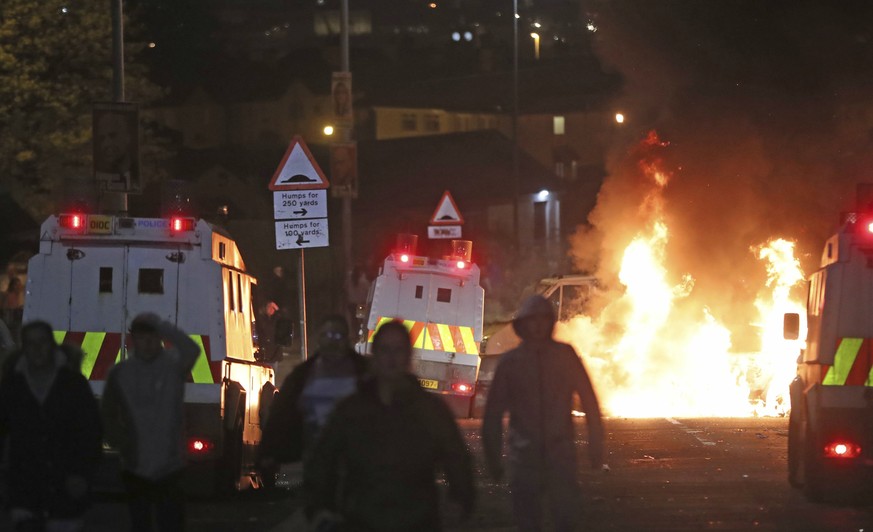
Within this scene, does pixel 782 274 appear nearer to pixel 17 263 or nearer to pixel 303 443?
pixel 17 263

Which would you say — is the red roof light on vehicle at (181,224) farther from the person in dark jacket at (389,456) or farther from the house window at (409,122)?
the house window at (409,122)

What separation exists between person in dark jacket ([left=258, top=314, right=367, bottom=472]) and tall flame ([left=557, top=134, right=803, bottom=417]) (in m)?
14.2

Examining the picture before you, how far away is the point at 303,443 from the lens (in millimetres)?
8102

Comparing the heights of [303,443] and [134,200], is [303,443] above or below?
below

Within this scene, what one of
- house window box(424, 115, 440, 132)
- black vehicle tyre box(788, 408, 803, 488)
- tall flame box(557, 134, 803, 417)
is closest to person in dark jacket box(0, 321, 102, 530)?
black vehicle tyre box(788, 408, 803, 488)

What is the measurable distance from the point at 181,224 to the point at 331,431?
21.5 feet

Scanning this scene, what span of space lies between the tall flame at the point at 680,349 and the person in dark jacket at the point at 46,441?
15.3 meters

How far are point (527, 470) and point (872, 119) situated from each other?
17.2 meters

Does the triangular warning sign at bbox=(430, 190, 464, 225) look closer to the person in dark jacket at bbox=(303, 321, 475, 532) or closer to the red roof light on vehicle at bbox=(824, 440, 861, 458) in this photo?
the red roof light on vehicle at bbox=(824, 440, 861, 458)

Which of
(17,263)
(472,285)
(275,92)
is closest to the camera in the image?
(472,285)

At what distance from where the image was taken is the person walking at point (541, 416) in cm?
801

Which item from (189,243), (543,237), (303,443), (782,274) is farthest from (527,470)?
(543,237)

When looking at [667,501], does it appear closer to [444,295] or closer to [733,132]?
[444,295]

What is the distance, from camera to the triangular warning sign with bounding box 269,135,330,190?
1520 cm
